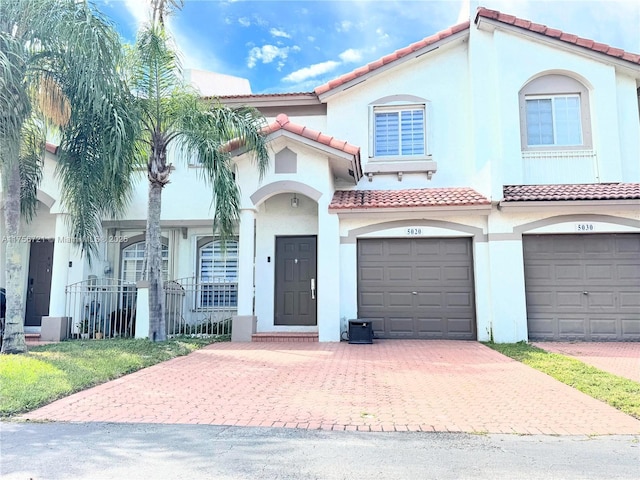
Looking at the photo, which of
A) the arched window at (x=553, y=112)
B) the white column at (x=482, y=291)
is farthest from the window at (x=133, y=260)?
the arched window at (x=553, y=112)

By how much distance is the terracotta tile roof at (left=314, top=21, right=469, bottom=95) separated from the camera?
524 inches

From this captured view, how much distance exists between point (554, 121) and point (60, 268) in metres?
14.4

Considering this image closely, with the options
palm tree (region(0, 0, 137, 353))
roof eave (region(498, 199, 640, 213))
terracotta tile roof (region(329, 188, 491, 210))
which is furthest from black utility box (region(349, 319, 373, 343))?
palm tree (region(0, 0, 137, 353))

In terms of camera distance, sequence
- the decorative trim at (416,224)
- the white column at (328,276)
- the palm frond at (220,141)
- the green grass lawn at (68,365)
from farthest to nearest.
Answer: the decorative trim at (416,224)
the white column at (328,276)
the palm frond at (220,141)
the green grass lawn at (68,365)

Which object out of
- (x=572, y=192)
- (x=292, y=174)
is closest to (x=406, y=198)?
(x=292, y=174)

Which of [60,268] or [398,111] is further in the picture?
[398,111]

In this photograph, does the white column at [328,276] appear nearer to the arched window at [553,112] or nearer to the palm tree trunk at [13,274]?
the arched window at [553,112]

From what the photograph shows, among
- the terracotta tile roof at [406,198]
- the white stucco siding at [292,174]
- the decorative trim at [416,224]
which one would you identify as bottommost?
the decorative trim at [416,224]

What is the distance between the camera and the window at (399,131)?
1352cm

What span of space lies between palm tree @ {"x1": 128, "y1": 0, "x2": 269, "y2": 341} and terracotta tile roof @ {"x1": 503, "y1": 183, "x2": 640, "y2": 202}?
21.3 feet

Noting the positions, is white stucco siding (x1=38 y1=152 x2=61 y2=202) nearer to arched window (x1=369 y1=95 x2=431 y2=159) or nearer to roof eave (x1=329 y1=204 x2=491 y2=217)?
roof eave (x1=329 y1=204 x2=491 y2=217)

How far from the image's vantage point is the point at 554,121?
12.9 m

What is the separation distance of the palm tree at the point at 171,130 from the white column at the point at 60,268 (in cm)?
320

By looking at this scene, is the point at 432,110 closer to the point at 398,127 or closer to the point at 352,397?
the point at 398,127
